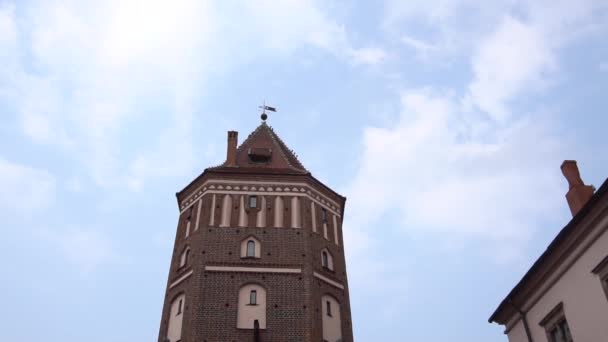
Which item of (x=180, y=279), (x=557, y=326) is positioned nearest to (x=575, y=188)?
(x=557, y=326)

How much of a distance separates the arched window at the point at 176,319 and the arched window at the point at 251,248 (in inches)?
106

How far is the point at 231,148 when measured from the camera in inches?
1116

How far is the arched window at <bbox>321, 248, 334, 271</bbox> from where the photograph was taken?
24.6 metres

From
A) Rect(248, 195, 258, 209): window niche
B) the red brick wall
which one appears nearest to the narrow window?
the red brick wall

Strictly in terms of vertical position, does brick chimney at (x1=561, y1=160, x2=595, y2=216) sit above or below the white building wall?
above

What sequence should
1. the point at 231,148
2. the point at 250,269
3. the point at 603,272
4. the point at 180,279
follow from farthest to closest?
the point at 231,148 < the point at 180,279 < the point at 250,269 < the point at 603,272

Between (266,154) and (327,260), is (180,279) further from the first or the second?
(266,154)

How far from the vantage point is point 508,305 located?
58.2 ft

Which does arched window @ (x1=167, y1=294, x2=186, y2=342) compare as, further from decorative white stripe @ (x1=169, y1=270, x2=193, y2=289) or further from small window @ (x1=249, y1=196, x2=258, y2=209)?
small window @ (x1=249, y1=196, x2=258, y2=209)

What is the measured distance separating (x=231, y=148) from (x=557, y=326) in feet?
54.1

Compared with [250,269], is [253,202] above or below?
above

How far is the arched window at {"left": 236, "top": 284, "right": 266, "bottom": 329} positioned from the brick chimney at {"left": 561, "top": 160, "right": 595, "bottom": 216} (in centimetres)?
1039

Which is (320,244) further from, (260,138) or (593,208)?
(593,208)

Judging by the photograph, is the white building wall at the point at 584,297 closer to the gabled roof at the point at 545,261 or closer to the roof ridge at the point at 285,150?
the gabled roof at the point at 545,261
